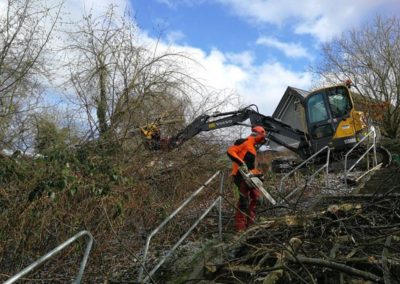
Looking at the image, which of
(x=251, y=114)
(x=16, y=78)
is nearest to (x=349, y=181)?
(x=251, y=114)

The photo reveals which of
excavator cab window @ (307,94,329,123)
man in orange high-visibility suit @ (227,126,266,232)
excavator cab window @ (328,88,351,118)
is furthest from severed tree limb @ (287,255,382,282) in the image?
excavator cab window @ (307,94,329,123)

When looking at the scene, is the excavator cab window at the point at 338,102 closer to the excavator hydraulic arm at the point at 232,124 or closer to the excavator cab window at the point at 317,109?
the excavator cab window at the point at 317,109

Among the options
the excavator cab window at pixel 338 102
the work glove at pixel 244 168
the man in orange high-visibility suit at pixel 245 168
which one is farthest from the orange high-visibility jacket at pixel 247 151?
the excavator cab window at pixel 338 102

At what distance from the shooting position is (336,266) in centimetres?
410

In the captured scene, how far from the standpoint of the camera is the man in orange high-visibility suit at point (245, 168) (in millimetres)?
7298

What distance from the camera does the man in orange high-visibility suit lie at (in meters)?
7.30

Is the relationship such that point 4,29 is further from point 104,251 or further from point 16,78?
point 104,251

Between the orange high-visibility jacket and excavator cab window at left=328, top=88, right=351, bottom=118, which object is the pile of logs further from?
excavator cab window at left=328, top=88, right=351, bottom=118

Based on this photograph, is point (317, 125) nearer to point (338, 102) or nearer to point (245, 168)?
point (338, 102)

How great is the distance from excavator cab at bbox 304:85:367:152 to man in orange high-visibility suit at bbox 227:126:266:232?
6112 mm

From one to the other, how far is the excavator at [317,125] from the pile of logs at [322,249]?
6.36 metres

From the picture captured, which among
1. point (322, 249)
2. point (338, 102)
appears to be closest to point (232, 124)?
point (338, 102)

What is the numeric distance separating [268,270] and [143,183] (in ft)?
13.2

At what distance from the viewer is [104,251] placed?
20.7 ft
